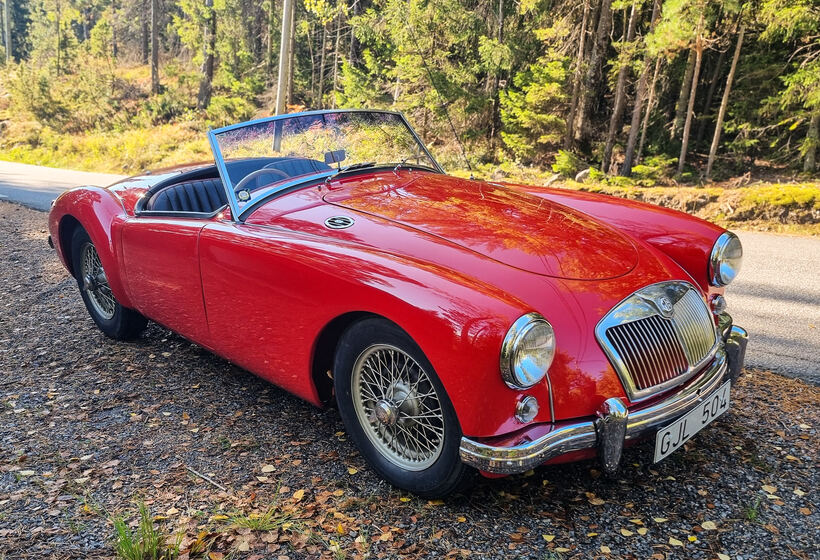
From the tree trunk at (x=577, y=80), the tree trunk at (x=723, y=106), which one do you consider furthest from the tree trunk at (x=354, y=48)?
the tree trunk at (x=723, y=106)

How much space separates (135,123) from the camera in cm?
2655

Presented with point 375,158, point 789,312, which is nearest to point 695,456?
point 375,158

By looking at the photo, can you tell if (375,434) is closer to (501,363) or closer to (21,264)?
(501,363)

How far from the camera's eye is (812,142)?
1148 centimetres

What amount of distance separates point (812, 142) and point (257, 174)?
12.2m

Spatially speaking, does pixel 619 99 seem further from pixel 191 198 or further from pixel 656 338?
pixel 656 338

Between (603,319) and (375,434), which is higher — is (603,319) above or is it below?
above

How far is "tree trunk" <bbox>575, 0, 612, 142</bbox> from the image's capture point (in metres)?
13.7

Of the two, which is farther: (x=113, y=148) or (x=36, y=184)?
(x=113, y=148)

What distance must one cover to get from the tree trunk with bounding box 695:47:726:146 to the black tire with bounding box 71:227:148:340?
1364cm

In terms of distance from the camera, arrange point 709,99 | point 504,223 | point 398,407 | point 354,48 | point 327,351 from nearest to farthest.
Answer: point 398,407 → point 327,351 → point 504,223 → point 709,99 → point 354,48

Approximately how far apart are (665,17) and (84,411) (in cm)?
1222

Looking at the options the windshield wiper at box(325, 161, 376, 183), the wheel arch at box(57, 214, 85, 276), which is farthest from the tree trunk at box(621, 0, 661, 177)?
the wheel arch at box(57, 214, 85, 276)

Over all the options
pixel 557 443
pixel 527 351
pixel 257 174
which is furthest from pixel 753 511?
pixel 257 174
